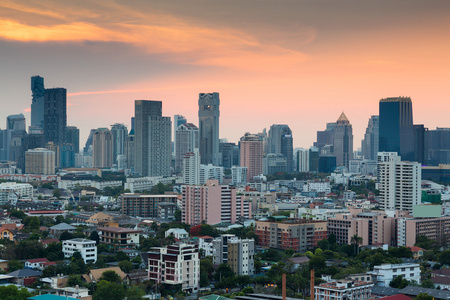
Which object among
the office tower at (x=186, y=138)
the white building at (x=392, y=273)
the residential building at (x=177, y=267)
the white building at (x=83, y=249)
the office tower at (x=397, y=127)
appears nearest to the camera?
the residential building at (x=177, y=267)

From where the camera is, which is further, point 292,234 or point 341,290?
point 292,234

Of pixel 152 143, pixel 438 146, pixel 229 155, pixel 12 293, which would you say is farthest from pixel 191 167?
pixel 438 146

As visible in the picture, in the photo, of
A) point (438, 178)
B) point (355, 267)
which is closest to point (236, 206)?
point (355, 267)

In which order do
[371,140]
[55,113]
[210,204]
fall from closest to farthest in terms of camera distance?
[210,204] → [55,113] → [371,140]

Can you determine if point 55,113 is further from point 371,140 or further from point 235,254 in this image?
point 235,254

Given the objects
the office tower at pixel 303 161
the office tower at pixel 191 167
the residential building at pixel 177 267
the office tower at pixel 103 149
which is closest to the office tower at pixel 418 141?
the office tower at pixel 303 161

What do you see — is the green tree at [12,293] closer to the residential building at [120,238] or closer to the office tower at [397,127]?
the residential building at [120,238]

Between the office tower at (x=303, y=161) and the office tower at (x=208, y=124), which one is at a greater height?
the office tower at (x=208, y=124)
